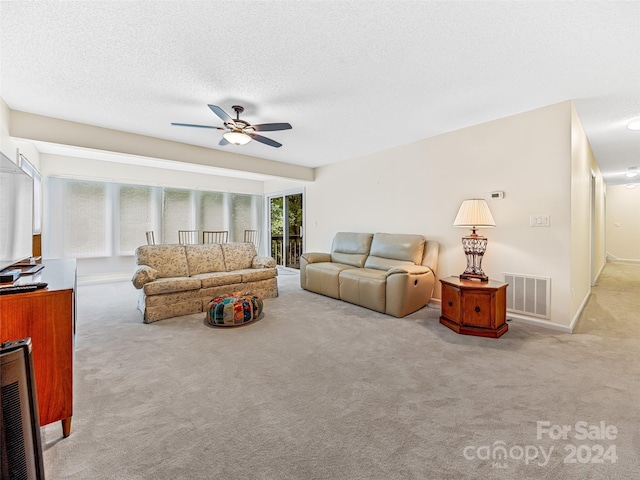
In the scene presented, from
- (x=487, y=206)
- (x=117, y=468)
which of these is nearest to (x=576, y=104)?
(x=487, y=206)

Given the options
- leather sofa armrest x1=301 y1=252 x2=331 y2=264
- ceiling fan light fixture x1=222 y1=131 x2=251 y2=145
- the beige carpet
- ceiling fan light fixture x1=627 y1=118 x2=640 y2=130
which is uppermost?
ceiling fan light fixture x1=627 y1=118 x2=640 y2=130

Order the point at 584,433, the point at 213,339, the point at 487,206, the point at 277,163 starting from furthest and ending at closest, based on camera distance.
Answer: the point at 277,163, the point at 487,206, the point at 213,339, the point at 584,433

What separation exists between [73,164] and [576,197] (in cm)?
789

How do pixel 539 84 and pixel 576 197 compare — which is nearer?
pixel 539 84

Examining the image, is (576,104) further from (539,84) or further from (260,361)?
(260,361)

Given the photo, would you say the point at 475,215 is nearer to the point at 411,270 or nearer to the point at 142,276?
the point at 411,270

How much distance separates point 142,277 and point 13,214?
4.64 ft

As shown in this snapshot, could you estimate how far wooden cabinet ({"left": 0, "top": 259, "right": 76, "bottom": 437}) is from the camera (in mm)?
1421

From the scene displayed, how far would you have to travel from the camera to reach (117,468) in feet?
4.35

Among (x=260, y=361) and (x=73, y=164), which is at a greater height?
(x=73, y=164)

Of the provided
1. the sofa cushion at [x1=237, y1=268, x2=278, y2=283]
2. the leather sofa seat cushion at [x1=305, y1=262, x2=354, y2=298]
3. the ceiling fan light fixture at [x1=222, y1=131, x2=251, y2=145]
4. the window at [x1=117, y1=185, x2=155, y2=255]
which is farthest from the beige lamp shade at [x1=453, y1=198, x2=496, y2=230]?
the window at [x1=117, y1=185, x2=155, y2=255]

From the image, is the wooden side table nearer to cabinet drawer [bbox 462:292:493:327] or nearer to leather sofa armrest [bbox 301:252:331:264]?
cabinet drawer [bbox 462:292:493:327]

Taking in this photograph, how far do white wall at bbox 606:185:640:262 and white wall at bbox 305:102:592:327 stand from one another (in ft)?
26.9

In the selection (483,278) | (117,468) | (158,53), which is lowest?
(117,468)
